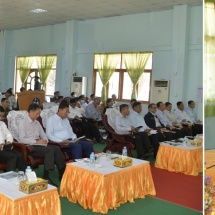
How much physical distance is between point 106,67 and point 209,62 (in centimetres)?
886

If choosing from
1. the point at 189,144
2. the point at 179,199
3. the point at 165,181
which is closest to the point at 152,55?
the point at 189,144

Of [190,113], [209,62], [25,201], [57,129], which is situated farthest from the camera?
[190,113]

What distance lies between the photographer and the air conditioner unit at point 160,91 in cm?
963

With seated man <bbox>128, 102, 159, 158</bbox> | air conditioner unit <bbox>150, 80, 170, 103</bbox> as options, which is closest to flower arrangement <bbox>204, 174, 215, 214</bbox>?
seated man <bbox>128, 102, 159, 158</bbox>

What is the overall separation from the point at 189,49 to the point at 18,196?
25.5 ft

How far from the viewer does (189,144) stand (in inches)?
228

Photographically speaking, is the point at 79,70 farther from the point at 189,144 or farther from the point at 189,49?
the point at 189,144

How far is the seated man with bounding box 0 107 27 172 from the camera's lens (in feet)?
13.9

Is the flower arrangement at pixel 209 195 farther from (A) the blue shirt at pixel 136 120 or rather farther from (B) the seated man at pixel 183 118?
(B) the seated man at pixel 183 118

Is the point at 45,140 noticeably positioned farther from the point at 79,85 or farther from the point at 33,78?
the point at 33,78

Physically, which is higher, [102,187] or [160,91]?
[160,91]

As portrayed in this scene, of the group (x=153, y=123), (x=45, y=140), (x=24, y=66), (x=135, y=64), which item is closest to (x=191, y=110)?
(x=153, y=123)

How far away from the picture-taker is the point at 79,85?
38.1 ft

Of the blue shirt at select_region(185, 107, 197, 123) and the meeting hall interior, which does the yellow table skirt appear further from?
the blue shirt at select_region(185, 107, 197, 123)
